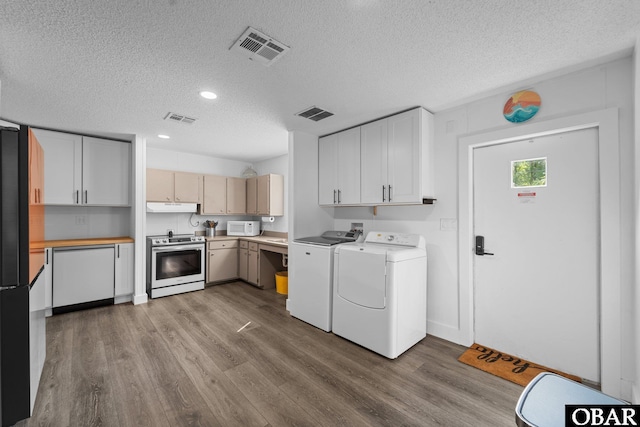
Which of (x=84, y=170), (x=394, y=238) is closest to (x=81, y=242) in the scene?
(x=84, y=170)

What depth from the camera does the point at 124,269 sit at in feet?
13.0

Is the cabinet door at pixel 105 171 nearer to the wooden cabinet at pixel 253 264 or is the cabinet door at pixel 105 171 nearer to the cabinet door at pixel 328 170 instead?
the wooden cabinet at pixel 253 264

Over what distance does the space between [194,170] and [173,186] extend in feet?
2.20

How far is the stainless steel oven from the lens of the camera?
4.17 metres

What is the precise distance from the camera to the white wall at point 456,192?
193 centimetres

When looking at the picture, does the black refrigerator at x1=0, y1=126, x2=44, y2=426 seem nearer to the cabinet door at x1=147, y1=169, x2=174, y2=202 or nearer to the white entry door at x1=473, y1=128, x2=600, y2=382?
the cabinet door at x1=147, y1=169, x2=174, y2=202

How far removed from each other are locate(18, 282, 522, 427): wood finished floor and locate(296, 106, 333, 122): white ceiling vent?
98.5 inches

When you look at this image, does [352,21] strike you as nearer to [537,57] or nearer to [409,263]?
[537,57]

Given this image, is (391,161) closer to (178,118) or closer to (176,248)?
(178,118)

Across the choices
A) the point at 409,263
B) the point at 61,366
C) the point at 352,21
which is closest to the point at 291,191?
the point at 409,263

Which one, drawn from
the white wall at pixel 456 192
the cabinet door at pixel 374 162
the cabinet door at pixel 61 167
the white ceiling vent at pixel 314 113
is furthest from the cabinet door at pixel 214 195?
the cabinet door at pixel 374 162

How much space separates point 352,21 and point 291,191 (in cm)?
229

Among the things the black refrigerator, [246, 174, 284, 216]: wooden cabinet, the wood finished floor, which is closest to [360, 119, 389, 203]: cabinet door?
the wood finished floor

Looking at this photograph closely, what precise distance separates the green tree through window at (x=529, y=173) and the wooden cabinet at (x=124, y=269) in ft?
16.2
